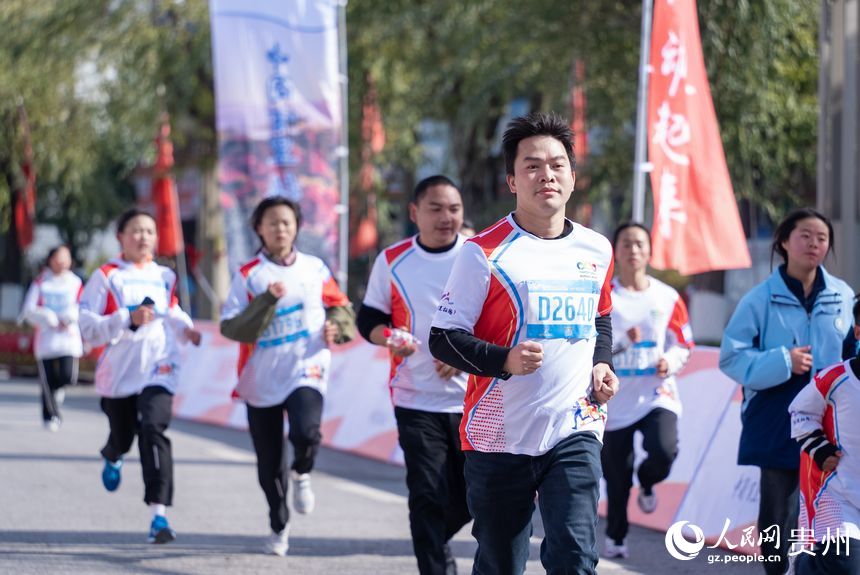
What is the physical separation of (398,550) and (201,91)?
1586 cm

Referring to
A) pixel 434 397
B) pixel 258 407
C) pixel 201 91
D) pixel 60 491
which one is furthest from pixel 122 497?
pixel 201 91

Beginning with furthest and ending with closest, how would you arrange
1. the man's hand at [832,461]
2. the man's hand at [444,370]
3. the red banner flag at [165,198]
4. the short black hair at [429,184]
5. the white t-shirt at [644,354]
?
the red banner flag at [165,198] → the white t-shirt at [644,354] → the short black hair at [429,184] → the man's hand at [444,370] → the man's hand at [832,461]

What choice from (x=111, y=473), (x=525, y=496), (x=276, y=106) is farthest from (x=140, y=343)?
(x=276, y=106)

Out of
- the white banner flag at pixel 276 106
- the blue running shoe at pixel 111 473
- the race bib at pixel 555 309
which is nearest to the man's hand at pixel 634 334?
the race bib at pixel 555 309

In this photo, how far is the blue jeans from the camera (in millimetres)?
4551

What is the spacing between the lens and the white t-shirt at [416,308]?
6406mm

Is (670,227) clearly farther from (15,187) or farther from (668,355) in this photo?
(15,187)

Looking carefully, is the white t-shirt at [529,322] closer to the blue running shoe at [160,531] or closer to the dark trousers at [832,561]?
the dark trousers at [832,561]

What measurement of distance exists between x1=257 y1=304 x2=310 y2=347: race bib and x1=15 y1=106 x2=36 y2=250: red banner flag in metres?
22.4

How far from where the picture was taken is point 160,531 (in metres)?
7.82

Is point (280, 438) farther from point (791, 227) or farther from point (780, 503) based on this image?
point (791, 227)

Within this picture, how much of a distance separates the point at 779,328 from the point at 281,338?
272 centimetres

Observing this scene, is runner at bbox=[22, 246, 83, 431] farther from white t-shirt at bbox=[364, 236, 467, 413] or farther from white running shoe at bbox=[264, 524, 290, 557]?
white t-shirt at bbox=[364, 236, 467, 413]

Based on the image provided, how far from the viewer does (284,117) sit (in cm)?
1338
